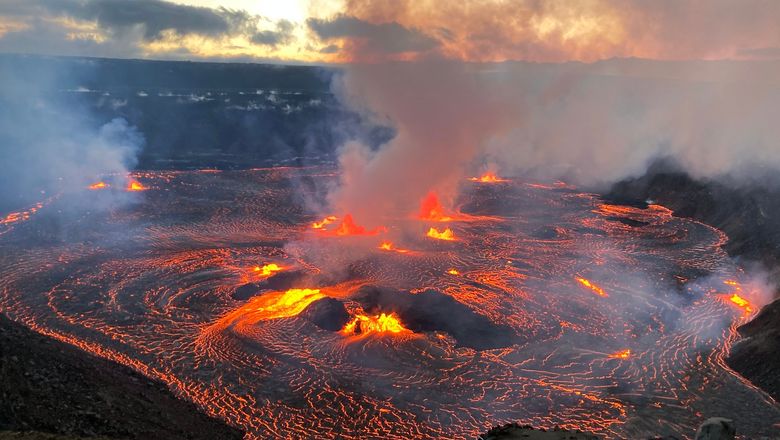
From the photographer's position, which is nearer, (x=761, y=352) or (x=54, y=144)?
(x=761, y=352)

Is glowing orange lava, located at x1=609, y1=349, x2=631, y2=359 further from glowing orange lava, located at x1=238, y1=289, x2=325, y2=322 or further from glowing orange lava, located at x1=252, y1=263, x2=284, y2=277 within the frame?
glowing orange lava, located at x1=252, y1=263, x2=284, y2=277

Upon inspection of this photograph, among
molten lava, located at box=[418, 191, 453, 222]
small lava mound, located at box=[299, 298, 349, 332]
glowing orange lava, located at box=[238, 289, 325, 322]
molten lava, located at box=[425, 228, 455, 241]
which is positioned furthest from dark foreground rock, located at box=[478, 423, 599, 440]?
molten lava, located at box=[418, 191, 453, 222]

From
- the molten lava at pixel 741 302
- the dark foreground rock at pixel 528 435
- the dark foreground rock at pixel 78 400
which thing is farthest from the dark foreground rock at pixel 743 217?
the dark foreground rock at pixel 78 400

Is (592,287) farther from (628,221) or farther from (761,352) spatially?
(628,221)

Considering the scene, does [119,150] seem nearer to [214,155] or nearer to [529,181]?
[214,155]

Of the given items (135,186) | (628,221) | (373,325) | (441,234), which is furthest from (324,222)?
(628,221)

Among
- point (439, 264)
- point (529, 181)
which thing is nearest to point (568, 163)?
point (529, 181)

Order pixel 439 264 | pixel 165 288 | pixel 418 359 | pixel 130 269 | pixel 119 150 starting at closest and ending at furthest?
1. pixel 418 359
2. pixel 165 288
3. pixel 130 269
4. pixel 439 264
5. pixel 119 150
